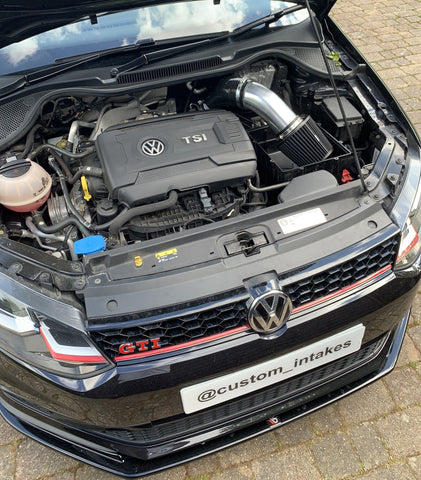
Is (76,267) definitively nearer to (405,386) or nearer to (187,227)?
(187,227)

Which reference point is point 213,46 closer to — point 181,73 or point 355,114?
point 181,73

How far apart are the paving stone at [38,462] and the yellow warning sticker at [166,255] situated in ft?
3.76

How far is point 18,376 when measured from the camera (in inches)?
59.7

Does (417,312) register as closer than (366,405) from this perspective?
No

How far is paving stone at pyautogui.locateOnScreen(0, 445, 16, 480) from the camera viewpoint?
2.00 metres

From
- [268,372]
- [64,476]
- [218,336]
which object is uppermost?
[218,336]

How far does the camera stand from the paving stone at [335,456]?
6.44ft

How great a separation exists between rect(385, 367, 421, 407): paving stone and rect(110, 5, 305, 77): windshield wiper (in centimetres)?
199

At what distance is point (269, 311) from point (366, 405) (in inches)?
43.3

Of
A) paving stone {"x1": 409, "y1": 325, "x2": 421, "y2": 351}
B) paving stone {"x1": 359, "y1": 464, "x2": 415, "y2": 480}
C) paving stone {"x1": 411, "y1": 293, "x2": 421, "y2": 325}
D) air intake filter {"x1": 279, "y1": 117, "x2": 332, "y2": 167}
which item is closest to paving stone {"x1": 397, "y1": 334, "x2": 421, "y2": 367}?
paving stone {"x1": 409, "y1": 325, "x2": 421, "y2": 351}

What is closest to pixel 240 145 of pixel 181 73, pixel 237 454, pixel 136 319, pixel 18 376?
pixel 181 73

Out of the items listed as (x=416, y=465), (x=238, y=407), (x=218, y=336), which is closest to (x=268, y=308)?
(x=218, y=336)

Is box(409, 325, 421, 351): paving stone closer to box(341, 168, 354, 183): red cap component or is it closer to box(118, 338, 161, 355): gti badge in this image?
box(341, 168, 354, 183): red cap component

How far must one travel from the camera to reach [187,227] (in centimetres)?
188
